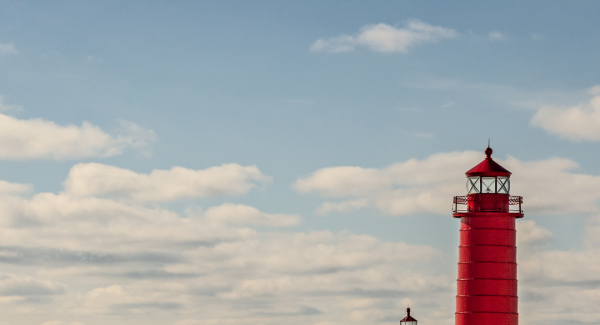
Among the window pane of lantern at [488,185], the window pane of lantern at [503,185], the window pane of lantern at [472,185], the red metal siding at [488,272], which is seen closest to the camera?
the red metal siding at [488,272]

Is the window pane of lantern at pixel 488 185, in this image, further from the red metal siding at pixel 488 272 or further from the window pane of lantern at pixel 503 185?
the red metal siding at pixel 488 272

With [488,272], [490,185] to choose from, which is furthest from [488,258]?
[490,185]

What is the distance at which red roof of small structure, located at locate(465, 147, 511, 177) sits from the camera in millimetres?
68500

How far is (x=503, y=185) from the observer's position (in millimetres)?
68500

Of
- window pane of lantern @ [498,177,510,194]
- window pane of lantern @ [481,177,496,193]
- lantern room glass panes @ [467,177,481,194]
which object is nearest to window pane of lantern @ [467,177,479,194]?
lantern room glass panes @ [467,177,481,194]

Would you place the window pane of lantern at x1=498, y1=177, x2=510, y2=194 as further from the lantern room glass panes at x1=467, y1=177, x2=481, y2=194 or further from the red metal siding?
the red metal siding

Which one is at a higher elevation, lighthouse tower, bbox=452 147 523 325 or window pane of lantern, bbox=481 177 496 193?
window pane of lantern, bbox=481 177 496 193

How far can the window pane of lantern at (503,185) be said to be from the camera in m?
68.3

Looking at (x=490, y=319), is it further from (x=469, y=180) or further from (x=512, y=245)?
(x=469, y=180)

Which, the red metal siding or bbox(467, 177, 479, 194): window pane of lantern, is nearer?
the red metal siding

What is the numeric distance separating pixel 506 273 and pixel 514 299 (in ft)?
5.49

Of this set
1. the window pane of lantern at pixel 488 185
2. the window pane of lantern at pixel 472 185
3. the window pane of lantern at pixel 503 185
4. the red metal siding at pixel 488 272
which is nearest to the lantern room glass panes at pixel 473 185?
the window pane of lantern at pixel 472 185

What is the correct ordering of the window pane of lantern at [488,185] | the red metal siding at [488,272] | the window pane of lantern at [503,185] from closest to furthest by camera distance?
the red metal siding at [488,272]
the window pane of lantern at [503,185]
the window pane of lantern at [488,185]

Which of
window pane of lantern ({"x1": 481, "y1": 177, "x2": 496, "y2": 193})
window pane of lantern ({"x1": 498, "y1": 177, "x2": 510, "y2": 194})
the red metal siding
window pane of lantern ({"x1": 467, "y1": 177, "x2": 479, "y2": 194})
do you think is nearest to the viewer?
the red metal siding
